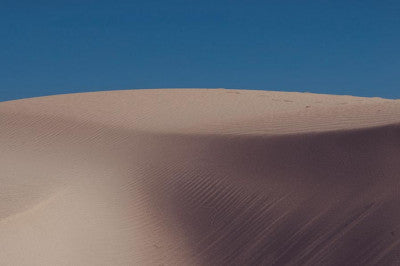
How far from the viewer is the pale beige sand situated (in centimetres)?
1073

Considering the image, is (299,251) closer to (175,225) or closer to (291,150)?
(175,225)

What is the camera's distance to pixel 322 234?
422 inches

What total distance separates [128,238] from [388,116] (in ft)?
28.5

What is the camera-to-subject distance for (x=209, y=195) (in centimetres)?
1283

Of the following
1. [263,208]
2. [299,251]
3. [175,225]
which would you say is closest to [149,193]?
[175,225]

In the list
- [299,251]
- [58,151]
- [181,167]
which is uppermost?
[58,151]

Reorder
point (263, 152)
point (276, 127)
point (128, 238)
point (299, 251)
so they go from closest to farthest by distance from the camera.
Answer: point (299, 251), point (128, 238), point (263, 152), point (276, 127)

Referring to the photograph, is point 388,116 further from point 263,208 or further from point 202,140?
point 263,208

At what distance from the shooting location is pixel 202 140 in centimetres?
1633

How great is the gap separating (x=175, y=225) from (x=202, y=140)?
4592 millimetres

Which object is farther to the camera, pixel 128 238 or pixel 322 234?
pixel 128 238

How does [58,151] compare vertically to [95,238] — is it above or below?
A: above

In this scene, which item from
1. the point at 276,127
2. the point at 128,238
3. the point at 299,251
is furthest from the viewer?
the point at 276,127

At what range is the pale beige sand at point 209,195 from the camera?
1073 centimetres
